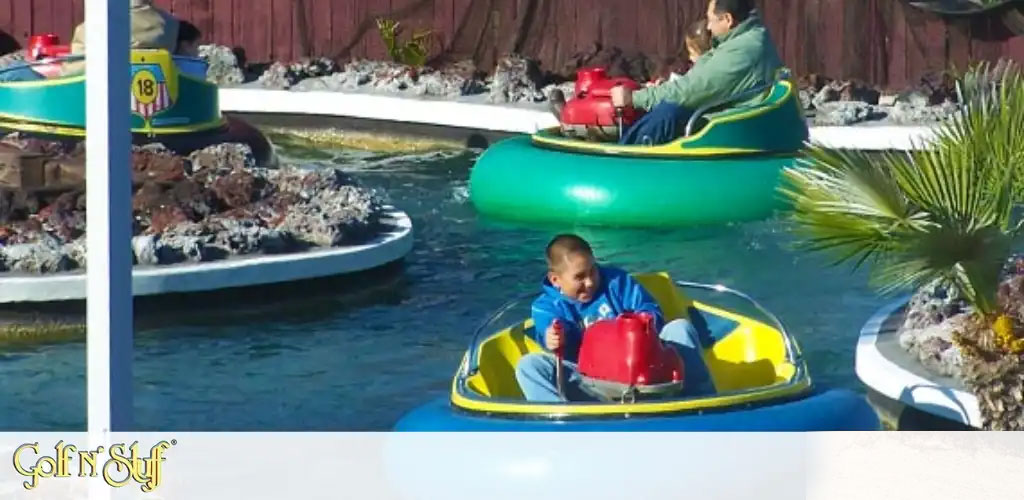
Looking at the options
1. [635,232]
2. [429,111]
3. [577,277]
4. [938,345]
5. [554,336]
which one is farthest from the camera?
[429,111]

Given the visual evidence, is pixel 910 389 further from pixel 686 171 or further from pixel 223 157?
pixel 223 157

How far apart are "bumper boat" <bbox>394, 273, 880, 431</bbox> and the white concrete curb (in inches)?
81.1

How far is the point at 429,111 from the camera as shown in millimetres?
12844

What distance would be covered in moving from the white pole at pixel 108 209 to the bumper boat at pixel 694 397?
0.96 meters

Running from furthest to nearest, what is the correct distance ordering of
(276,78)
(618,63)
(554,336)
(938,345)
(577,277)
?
(276,78) < (618,63) < (938,345) < (577,277) < (554,336)

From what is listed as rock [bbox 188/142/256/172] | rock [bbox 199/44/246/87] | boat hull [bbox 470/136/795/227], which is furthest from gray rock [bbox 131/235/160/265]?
rock [bbox 199/44/246/87]

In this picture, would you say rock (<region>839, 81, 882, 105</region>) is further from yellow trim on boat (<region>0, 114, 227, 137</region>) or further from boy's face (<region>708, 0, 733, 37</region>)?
yellow trim on boat (<region>0, 114, 227, 137</region>)

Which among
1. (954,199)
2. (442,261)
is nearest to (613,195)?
(442,261)

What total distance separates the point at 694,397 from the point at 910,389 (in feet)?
3.85

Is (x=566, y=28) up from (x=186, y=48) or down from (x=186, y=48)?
down

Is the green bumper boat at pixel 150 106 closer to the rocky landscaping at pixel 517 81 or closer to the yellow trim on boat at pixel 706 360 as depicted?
the rocky landscaping at pixel 517 81

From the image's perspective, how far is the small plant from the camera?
14.2 m

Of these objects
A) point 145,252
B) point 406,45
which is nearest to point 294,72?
point 406,45

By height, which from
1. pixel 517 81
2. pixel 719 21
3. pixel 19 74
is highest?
pixel 719 21
